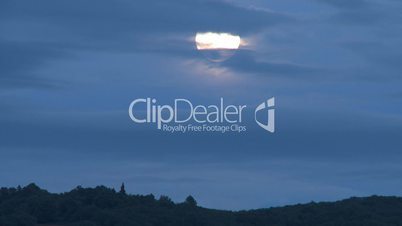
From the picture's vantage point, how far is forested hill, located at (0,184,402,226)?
83.6 metres

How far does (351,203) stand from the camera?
4013 inches

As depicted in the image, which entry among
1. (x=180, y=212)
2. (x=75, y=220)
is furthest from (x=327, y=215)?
(x=75, y=220)

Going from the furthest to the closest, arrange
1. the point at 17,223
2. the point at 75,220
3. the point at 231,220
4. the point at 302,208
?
the point at 302,208, the point at 231,220, the point at 75,220, the point at 17,223

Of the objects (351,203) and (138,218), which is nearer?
(138,218)

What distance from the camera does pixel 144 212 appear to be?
86.5 meters

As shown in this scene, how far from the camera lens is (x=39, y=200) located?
86750mm

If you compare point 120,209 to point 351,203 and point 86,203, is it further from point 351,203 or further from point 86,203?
point 351,203

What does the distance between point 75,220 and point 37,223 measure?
2.54 meters

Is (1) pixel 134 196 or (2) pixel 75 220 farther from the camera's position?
(1) pixel 134 196

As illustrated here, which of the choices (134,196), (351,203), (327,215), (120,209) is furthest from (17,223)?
(351,203)

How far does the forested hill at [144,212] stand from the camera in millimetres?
83562

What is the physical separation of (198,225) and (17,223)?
1235cm

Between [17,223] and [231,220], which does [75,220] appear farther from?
[231,220]

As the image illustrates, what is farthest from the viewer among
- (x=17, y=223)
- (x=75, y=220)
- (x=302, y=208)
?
(x=302, y=208)
